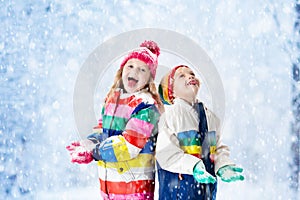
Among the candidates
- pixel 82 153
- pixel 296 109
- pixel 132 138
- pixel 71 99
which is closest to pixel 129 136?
pixel 132 138

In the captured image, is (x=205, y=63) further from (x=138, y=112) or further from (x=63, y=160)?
(x=63, y=160)

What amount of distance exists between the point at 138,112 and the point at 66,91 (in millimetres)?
1366

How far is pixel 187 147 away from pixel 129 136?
0.51ft

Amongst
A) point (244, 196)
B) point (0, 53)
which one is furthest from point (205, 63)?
point (0, 53)

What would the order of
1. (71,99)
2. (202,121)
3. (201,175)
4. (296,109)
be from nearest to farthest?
(201,175) < (202,121) < (296,109) < (71,99)

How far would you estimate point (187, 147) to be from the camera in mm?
1227

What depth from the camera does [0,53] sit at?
94.4 inches

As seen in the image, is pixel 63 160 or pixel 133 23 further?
pixel 133 23

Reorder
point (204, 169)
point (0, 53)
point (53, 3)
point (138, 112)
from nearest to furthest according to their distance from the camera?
point (204, 169) < point (138, 112) < point (0, 53) < point (53, 3)

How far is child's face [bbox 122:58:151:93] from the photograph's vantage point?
1.30 metres

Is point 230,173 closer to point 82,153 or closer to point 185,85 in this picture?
point 185,85

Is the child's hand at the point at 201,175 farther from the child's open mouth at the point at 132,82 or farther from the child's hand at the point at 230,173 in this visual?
the child's open mouth at the point at 132,82

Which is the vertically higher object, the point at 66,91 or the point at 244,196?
the point at 66,91

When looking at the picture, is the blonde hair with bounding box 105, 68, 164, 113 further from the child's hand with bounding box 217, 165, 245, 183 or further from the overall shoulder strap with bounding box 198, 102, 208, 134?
the child's hand with bounding box 217, 165, 245, 183
